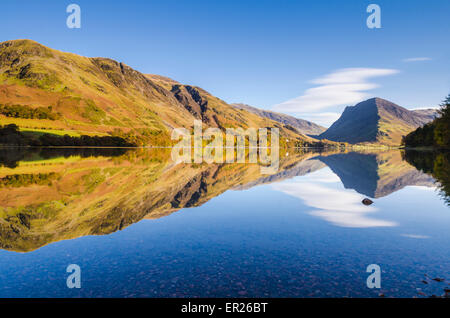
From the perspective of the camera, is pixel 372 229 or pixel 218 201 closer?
pixel 372 229

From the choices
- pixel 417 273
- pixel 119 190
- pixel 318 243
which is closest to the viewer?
pixel 417 273

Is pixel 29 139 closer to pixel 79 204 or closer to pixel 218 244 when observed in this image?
pixel 79 204

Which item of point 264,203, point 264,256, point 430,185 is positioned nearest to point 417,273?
point 264,256

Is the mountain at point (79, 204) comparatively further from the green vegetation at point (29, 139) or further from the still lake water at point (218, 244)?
the green vegetation at point (29, 139)

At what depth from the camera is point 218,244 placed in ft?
56.3

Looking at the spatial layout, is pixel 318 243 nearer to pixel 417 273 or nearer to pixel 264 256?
pixel 264 256

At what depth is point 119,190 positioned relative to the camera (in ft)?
113

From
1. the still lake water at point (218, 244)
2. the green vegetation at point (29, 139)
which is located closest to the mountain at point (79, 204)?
the still lake water at point (218, 244)

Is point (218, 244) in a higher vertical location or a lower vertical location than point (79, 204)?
lower

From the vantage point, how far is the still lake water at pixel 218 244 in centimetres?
1170

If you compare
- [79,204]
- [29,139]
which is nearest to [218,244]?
[79,204]

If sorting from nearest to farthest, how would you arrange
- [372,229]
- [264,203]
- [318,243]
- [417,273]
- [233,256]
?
[417,273] < [233,256] < [318,243] < [372,229] < [264,203]

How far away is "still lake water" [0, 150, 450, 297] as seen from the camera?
38.4 feet
